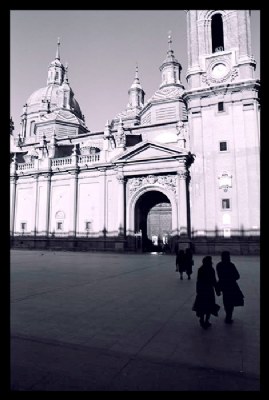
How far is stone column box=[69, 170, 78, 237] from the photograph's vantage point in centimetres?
3112

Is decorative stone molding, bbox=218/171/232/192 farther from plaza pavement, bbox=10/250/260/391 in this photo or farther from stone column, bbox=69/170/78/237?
plaza pavement, bbox=10/250/260/391

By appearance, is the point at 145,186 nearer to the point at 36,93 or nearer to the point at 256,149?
the point at 256,149

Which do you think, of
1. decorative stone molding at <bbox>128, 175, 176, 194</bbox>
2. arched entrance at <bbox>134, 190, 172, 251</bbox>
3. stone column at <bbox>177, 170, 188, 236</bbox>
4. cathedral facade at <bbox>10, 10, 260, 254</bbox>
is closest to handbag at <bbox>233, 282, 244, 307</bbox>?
cathedral facade at <bbox>10, 10, 260, 254</bbox>

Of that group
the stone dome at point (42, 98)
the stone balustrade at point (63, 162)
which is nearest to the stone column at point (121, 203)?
the stone balustrade at point (63, 162)

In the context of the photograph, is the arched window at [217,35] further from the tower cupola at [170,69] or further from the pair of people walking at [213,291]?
the pair of people walking at [213,291]

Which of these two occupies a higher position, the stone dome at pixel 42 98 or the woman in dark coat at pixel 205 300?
the stone dome at pixel 42 98

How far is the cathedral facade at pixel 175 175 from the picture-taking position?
82.0 feet

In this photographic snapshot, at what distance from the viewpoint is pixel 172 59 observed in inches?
1618

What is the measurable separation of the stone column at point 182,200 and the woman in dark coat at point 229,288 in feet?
61.4

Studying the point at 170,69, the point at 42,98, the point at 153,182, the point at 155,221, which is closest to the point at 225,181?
the point at 153,182

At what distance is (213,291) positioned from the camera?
6.29 metres
